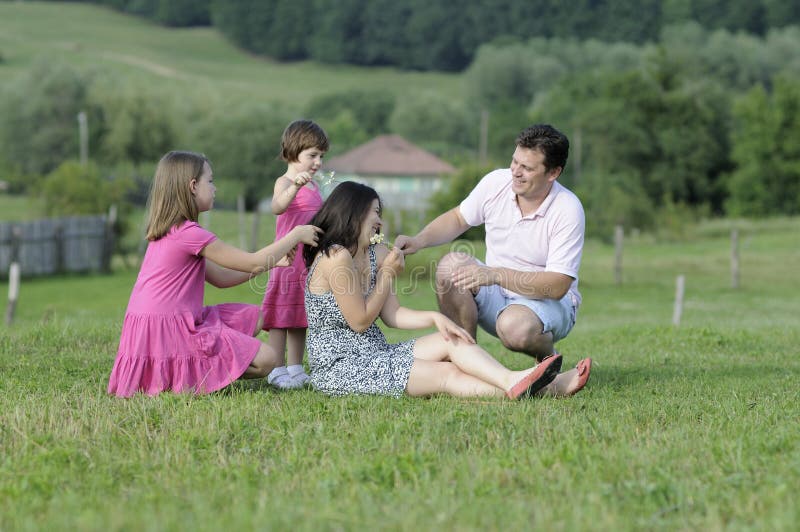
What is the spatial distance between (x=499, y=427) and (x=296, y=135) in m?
3.07

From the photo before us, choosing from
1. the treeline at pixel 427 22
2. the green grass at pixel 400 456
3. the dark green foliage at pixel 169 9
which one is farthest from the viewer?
the dark green foliage at pixel 169 9

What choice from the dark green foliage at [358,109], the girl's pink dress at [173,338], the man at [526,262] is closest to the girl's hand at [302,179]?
the man at [526,262]

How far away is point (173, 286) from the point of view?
21.5ft

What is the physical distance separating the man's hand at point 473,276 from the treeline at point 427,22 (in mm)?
125439

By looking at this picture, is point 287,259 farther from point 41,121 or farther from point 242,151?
point 41,121

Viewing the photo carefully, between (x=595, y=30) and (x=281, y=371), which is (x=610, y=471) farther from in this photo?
(x=595, y=30)

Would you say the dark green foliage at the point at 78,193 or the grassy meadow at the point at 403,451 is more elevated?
the grassy meadow at the point at 403,451

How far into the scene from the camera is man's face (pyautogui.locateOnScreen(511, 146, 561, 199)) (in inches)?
280

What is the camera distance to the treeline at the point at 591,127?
7175cm

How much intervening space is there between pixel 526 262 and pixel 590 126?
2744 inches

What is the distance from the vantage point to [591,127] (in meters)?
74.9

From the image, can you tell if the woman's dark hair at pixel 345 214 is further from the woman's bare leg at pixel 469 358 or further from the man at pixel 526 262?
the woman's bare leg at pixel 469 358

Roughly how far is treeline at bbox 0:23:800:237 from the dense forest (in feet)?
0.42

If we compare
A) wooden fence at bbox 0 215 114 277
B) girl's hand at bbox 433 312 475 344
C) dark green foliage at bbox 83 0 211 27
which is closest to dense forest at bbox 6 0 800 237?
wooden fence at bbox 0 215 114 277
